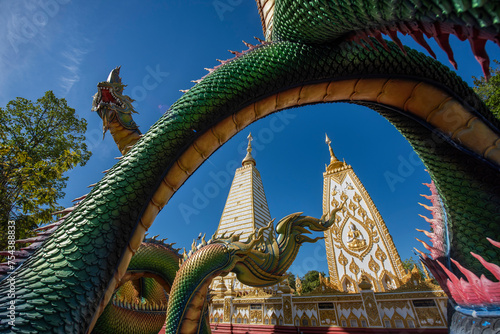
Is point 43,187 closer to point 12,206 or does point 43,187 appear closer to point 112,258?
point 12,206

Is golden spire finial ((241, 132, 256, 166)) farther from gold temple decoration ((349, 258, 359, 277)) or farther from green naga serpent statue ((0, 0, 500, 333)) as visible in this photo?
green naga serpent statue ((0, 0, 500, 333))

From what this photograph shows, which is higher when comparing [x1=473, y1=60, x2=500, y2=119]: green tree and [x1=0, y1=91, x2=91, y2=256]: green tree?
[x1=473, y1=60, x2=500, y2=119]: green tree

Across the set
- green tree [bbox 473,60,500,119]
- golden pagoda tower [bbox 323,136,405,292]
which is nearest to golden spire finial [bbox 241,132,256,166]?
golden pagoda tower [bbox 323,136,405,292]

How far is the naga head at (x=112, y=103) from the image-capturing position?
312cm

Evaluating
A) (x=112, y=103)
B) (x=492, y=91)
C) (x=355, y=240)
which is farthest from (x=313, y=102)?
(x=492, y=91)

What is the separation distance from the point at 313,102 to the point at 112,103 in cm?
275

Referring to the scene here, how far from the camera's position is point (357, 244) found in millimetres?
7195

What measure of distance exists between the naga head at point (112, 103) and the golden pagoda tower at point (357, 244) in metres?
6.50

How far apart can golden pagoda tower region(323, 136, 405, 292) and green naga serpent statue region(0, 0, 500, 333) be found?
5.12 metres

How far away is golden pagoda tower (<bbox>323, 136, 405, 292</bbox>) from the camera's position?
6480mm

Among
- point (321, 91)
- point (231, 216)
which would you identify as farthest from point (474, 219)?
point (231, 216)

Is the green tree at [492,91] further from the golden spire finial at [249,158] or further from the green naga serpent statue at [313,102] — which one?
the golden spire finial at [249,158]

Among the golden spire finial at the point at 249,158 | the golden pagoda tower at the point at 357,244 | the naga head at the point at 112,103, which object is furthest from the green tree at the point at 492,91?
the golden spire finial at the point at 249,158

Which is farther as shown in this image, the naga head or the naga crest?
the naga crest
